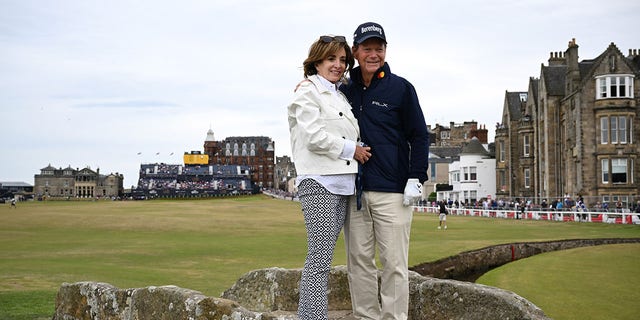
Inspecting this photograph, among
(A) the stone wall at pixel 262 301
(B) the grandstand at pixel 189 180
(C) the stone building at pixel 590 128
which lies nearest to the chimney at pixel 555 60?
(C) the stone building at pixel 590 128

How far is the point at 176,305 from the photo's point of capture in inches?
227

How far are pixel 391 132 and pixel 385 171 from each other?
1.22ft

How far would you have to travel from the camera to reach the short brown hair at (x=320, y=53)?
5.63 m

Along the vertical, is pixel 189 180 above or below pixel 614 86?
below

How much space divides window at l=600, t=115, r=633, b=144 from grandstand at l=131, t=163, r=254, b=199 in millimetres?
127796


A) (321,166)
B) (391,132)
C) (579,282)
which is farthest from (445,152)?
(321,166)

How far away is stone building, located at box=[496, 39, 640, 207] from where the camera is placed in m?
49.1

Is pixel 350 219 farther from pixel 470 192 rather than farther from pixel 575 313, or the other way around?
pixel 470 192

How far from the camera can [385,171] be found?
569 centimetres

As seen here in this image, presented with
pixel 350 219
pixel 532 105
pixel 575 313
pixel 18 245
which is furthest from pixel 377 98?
pixel 532 105

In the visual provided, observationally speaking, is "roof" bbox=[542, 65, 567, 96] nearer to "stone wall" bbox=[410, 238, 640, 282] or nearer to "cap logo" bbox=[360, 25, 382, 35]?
"stone wall" bbox=[410, 238, 640, 282]

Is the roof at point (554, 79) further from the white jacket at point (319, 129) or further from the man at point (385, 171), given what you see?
the white jacket at point (319, 129)

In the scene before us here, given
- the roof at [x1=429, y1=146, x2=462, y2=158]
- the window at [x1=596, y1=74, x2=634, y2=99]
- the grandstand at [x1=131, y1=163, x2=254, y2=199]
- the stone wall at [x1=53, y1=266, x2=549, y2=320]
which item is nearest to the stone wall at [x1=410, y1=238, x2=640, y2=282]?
the stone wall at [x1=53, y1=266, x2=549, y2=320]

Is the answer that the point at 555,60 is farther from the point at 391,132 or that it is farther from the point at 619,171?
the point at 391,132
